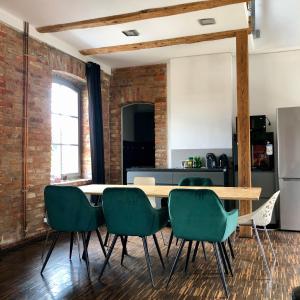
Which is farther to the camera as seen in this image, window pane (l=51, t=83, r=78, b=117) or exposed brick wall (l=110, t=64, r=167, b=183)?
exposed brick wall (l=110, t=64, r=167, b=183)

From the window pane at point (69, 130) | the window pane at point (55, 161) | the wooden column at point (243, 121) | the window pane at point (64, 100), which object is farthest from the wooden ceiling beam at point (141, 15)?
the window pane at point (55, 161)

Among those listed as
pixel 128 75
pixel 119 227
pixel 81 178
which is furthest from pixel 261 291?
pixel 128 75

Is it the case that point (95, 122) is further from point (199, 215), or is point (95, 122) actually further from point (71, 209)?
point (199, 215)

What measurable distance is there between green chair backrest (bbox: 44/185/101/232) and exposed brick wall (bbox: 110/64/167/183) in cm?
355

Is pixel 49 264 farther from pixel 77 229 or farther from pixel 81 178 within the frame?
pixel 81 178

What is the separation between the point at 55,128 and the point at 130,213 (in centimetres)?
313

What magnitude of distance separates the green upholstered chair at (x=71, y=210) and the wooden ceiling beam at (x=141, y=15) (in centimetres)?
241

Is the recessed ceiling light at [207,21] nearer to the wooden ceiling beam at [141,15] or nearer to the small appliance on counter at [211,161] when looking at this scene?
the wooden ceiling beam at [141,15]

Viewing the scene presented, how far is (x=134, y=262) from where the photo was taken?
153 inches

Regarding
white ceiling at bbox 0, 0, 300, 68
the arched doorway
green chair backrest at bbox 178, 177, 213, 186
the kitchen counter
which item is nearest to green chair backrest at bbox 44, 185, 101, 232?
green chair backrest at bbox 178, 177, 213, 186

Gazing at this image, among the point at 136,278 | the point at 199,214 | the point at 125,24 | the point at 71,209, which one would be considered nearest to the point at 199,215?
the point at 199,214

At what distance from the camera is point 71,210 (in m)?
3.46

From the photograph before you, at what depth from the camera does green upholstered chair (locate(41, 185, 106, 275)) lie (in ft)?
11.3

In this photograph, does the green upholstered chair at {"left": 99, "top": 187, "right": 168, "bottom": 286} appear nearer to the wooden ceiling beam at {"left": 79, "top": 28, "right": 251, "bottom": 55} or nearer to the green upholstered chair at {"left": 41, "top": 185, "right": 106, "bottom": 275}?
the green upholstered chair at {"left": 41, "top": 185, "right": 106, "bottom": 275}
